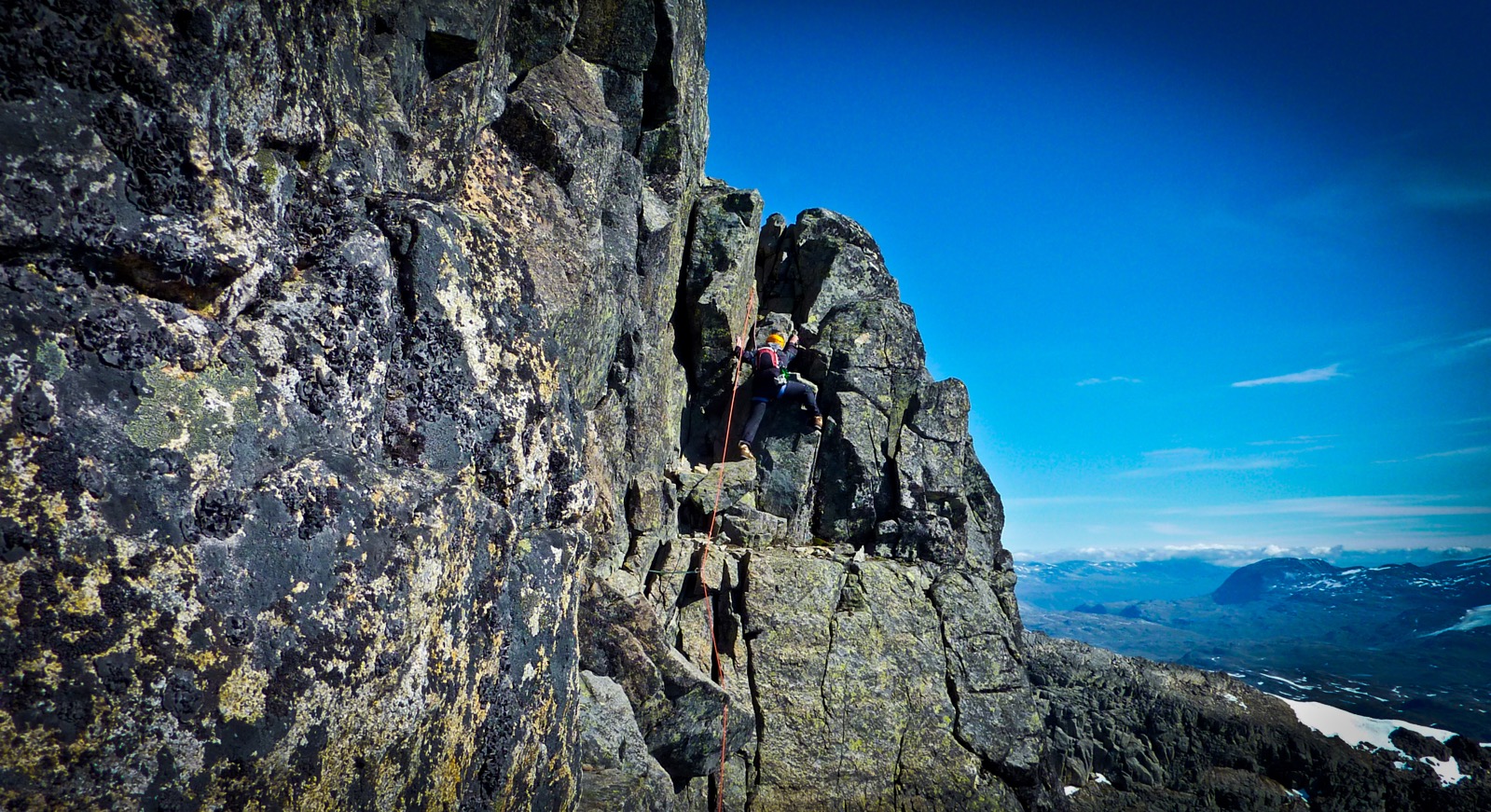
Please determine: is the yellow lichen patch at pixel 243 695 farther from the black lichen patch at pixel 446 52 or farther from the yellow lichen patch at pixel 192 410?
the black lichen patch at pixel 446 52

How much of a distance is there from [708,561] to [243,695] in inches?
622

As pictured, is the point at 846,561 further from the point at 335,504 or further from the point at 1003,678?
the point at 335,504

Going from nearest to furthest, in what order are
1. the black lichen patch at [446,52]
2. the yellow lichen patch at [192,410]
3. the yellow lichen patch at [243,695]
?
the yellow lichen patch at [192,410]
the yellow lichen patch at [243,695]
the black lichen patch at [446,52]

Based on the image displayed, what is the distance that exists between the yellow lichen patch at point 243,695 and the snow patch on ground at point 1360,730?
52691 millimetres

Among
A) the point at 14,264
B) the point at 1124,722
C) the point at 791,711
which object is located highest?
the point at 14,264

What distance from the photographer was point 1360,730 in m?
45.7

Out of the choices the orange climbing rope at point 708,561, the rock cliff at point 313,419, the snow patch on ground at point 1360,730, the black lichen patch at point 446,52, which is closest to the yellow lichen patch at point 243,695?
the rock cliff at point 313,419

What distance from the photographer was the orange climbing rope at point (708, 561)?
1712cm

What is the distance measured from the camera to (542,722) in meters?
8.24

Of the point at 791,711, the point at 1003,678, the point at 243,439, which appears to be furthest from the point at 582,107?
the point at 1003,678

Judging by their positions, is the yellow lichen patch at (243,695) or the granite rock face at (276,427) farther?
the yellow lichen patch at (243,695)

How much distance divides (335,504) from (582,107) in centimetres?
1095

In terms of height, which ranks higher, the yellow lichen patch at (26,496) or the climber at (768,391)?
the climber at (768,391)

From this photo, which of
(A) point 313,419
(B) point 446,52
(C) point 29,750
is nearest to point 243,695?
(C) point 29,750
